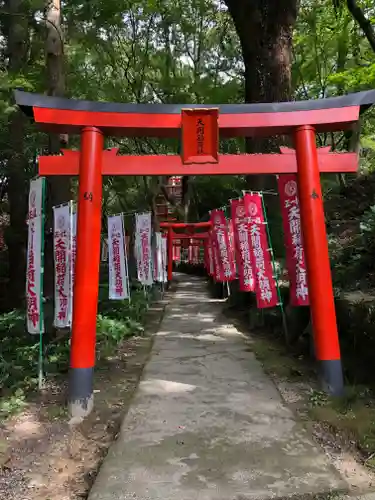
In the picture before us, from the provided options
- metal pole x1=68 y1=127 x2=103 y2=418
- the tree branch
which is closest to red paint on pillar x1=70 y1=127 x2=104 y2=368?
metal pole x1=68 y1=127 x2=103 y2=418

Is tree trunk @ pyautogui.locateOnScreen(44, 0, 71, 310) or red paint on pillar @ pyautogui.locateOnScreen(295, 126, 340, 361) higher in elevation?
tree trunk @ pyautogui.locateOnScreen(44, 0, 71, 310)

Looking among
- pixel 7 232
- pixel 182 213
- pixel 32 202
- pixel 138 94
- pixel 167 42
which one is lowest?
pixel 32 202

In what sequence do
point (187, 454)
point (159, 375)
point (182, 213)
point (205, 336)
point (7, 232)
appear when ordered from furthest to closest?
1. point (182, 213)
2. point (7, 232)
3. point (205, 336)
4. point (159, 375)
5. point (187, 454)

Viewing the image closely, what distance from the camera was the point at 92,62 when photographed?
1432cm

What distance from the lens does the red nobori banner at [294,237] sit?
6.10 m

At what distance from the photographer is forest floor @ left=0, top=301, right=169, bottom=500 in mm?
3382

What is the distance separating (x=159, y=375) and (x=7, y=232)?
7.48 m

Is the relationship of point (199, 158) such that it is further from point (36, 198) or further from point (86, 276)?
point (36, 198)

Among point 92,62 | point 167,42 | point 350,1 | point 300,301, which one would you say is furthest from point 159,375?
point 167,42

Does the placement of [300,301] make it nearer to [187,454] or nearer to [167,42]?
[187,454]

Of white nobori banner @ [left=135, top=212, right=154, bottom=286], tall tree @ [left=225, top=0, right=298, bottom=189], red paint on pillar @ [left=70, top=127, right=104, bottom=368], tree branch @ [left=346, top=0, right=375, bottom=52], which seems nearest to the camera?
red paint on pillar @ [left=70, top=127, right=104, bottom=368]

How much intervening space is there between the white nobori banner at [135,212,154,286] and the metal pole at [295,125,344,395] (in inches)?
327

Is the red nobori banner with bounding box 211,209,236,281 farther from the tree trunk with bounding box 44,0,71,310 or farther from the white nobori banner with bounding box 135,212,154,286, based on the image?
Result: the tree trunk with bounding box 44,0,71,310

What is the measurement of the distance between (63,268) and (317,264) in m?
3.12
